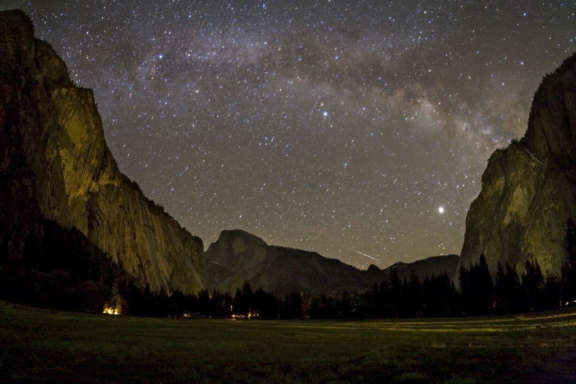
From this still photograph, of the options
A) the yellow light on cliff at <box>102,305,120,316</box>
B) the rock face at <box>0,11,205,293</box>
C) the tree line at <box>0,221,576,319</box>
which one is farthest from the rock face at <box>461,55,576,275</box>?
the rock face at <box>0,11,205,293</box>

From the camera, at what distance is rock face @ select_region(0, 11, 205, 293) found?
332 ft

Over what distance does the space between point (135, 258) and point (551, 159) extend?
16784 centimetres

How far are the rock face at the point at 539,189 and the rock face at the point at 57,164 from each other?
147m

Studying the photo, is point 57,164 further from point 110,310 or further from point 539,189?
point 539,189

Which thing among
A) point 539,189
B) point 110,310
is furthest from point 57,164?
point 539,189

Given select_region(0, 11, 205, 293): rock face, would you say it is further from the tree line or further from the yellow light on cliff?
the yellow light on cliff

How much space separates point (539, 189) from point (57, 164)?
16512cm

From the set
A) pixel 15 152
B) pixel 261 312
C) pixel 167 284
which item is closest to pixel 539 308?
pixel 261 312

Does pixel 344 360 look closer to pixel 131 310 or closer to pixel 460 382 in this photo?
pixel 460 382

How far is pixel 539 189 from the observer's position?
457ft

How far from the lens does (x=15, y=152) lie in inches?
4006

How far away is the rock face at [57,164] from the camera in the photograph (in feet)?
332

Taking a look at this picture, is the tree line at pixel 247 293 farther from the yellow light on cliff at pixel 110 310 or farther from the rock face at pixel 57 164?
the rock face at pixel 57 164

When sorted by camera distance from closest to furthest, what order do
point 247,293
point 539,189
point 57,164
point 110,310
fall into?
point 110,310 < point 57,164 < point 539,189 < point 247,293
